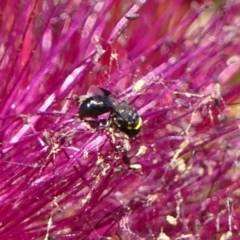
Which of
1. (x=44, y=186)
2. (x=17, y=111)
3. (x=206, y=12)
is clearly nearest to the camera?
(x=44, y=186)

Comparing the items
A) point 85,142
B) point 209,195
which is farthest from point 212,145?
point 85,142

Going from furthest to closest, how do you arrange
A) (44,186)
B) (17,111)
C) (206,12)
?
1. (206,12)
2. (17,111)
3. (44,186)

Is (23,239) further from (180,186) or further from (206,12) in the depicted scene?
(206,12)

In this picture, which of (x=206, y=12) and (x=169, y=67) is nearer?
(x=169, y=67)

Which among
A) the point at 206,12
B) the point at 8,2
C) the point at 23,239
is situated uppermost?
the point at 8,2

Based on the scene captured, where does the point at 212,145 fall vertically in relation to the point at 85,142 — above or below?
below
